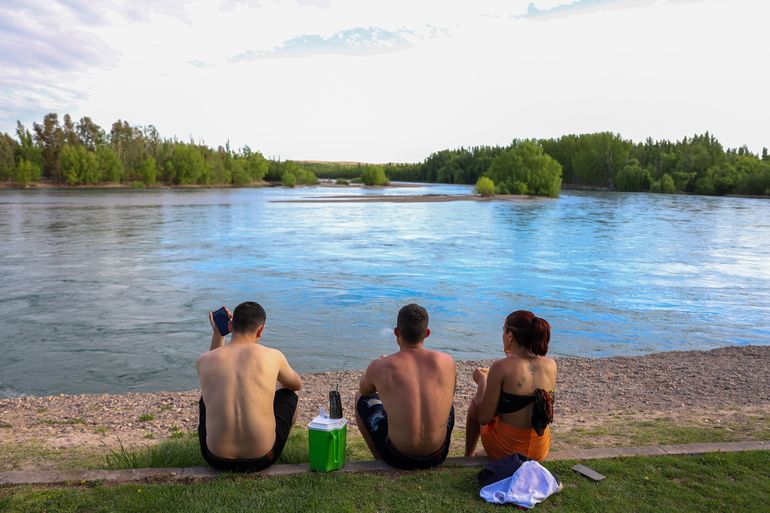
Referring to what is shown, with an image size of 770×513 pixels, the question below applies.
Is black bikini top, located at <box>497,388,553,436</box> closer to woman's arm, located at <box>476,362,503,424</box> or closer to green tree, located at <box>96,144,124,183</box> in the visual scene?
woman's arm, located at <box>476,362,503,424</box>

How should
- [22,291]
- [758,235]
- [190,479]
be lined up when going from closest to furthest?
[190,479]
[22,291]
[758,235]

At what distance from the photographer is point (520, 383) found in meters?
4.59

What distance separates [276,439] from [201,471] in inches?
23.1

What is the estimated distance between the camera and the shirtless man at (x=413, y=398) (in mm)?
4539

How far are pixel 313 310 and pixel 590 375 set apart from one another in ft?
26.4

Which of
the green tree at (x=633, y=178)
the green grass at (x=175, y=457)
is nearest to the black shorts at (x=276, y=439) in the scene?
the green grass at (x=175, y=457)

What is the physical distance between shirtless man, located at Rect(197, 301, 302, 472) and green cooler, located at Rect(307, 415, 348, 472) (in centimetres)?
30

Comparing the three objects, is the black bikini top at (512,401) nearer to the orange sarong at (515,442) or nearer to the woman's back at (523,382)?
the woman's back at (523,382)

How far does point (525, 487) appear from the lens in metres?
4.23

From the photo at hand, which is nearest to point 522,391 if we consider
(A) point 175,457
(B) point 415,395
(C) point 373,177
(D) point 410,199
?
(B) point 415,395

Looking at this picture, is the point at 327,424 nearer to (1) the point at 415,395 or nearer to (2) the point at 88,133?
(1) the point at 415,395

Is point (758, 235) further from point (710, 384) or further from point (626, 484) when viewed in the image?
point (626, 484)

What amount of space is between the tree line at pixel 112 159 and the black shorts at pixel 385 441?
123645 mm

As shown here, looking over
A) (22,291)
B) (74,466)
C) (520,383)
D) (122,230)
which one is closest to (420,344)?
(520,383)
